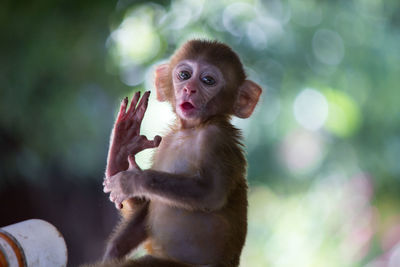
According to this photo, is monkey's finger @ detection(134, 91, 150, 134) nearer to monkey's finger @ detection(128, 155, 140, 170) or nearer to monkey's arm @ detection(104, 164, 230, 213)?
monkey's finger @ detection(128, 155, 140, 170)

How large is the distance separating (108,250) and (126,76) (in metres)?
2.21

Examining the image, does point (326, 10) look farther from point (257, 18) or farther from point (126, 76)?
point (126, 76)

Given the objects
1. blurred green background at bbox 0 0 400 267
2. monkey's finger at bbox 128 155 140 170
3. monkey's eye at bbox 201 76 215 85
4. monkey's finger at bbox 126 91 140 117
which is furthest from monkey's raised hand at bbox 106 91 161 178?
blurred green background at bbox 0 0 400 267

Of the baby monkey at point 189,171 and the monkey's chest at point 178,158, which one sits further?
the monkey's chest at point 178,158

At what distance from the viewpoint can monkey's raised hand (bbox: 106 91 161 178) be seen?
1.91 meters

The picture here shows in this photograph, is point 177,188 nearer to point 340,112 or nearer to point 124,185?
point 124,185

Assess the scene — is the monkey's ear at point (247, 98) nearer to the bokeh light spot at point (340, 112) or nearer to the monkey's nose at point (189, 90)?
the monkey's nose at point (189, 90)

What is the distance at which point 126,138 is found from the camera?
1938mm

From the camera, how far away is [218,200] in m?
1.65

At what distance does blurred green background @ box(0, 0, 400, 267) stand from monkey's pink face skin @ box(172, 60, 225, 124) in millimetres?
1821

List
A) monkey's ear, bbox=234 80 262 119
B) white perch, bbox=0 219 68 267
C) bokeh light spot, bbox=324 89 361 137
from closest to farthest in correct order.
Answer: white perch, bbox=0 219 68 267 → monkey's ear, bbox=234 80 262 119 → bokeh light spot, bbox=324 89 361 137

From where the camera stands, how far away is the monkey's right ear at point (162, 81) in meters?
2.04

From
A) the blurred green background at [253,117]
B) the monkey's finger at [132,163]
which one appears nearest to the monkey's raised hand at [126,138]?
the monkey's finger at [132,163]

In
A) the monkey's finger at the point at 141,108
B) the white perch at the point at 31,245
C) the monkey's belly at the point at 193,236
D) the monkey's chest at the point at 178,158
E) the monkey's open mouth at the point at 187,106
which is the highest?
the monkey's open mouth at the point at 187,106
